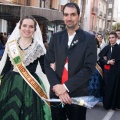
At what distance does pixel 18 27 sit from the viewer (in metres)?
3.95

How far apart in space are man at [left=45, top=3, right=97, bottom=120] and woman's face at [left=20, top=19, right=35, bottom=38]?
91 cm

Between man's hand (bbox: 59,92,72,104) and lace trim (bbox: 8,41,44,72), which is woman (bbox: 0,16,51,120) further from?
man's hand (bbox: 59,92,72,104)

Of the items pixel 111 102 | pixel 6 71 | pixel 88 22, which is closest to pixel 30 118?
pixel 6 71

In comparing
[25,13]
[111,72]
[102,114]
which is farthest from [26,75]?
[25,13]

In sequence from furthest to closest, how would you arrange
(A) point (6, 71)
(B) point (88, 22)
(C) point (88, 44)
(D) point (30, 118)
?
(B) point (88, 22) < (A) point (6, 71) < (D) point (30, 118) < (C) point (88, 44)

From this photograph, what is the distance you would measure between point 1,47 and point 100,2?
42.7 m

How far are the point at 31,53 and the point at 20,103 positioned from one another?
0.61 metres

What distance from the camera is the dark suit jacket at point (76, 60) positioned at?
8.72 feet

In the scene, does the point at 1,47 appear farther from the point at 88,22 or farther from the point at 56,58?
the point at 88,22

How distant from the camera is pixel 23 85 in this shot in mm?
3695

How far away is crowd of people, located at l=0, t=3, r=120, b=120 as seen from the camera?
107 inches

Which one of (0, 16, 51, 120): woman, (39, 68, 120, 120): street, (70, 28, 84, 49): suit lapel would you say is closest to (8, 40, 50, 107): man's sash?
(0, 16, 51, 120): woman

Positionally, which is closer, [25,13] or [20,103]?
[20,103]

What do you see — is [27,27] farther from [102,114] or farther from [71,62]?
[102,114]
